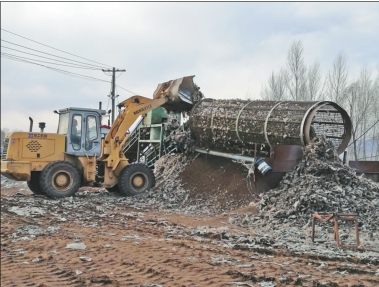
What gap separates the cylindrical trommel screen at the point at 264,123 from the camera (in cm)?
918

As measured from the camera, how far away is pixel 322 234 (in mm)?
6785

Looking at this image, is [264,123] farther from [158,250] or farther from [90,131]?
[158,250]

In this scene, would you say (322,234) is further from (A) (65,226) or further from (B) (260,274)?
(A) (65,226)

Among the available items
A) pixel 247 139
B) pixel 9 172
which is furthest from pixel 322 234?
pixel 9 172

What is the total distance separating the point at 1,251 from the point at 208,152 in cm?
698

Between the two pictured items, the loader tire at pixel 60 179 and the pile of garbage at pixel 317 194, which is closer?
the pile of garbage at pixel 317 194

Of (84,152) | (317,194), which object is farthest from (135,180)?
(317,194)

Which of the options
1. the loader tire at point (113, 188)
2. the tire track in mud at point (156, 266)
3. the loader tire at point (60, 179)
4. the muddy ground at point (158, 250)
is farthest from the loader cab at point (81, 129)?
the tire track in mud at point (156, 266)

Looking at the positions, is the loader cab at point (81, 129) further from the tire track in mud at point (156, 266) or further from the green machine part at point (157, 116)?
the tire track in mud at point (156, 266)

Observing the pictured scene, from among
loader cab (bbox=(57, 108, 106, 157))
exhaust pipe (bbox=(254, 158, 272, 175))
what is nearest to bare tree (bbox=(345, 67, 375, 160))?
exhaust pipe (bbox=(254, 158, 272, 175))

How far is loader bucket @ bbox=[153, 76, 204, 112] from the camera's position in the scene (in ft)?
36.9

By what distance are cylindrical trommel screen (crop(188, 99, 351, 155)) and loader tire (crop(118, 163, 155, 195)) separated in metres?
1.64

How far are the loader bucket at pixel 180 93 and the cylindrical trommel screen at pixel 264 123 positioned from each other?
9.4 inches

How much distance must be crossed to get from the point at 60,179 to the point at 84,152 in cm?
82
